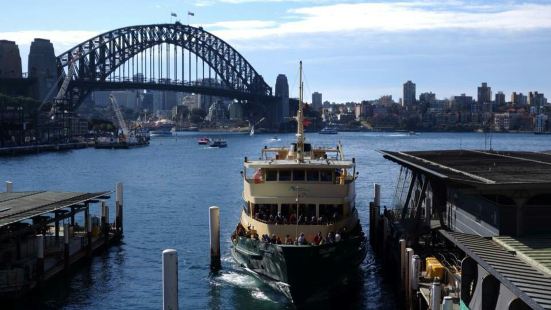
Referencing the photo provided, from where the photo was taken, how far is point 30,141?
500 ft

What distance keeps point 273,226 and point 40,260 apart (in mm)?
9010

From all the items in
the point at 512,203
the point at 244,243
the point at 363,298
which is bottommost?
the point at 363,298

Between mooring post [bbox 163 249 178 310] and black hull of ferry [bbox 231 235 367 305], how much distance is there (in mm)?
6744

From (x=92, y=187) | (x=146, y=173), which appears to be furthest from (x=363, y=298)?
(x=146, y=173)

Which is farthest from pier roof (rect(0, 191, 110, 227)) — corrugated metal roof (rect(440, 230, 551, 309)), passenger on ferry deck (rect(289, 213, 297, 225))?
corrugated metal roof (rect(440, 230, 551, 309))

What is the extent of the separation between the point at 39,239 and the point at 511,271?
18678 mm

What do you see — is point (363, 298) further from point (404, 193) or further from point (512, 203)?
point (404, 193)

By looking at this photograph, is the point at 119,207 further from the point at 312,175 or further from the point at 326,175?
the point at 326,175

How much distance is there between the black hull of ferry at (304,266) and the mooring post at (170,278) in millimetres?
6744

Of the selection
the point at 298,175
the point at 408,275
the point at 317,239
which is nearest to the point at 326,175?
the point at 298,175

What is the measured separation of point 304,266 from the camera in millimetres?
27312

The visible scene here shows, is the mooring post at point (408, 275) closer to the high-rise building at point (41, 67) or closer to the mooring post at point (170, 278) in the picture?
the mooring post at point (170, 278)

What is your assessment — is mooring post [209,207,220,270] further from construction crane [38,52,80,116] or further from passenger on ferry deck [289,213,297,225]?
construction crane [38,52,80,116]

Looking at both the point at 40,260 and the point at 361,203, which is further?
the point at 361,203
